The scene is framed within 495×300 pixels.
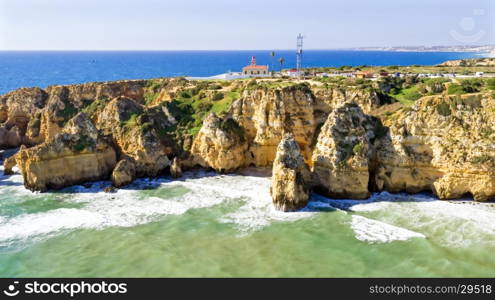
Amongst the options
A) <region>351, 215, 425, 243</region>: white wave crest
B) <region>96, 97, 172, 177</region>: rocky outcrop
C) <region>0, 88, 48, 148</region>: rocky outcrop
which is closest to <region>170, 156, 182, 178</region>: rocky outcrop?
<region>96, 97, 172, 177</region>: rocky outcrop

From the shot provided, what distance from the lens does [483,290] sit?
779 inches

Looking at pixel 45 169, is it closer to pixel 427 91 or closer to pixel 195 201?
pixel 195 201

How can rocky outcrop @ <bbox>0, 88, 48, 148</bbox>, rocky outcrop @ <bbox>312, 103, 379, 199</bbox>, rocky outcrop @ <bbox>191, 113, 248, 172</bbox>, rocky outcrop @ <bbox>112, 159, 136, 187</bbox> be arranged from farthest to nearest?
rocky outcrop @ <bbox>0, 88, 48, 148</bbox> → rocky outcrop @ <bbox>191, 113, 248, 172</bbox> → rocky outcrop @ <bbox>112, 159, 136, 187</bbox> → rocky outcrop @ <bbox>312, 103, 379, 199</bbox>

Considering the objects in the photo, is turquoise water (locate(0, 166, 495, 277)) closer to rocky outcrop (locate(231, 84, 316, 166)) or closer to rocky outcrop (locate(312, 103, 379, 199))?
rocky outcrop (locate(312, 103, 379, 199))

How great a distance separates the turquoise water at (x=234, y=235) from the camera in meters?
24.1

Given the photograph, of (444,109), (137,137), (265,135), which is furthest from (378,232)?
(137,137)

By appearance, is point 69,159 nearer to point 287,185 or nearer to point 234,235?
point 234,235

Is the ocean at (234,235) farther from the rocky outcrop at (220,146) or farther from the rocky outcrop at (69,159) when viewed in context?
the rocky outcrop at (220,146)

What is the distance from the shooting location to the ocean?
24047mm

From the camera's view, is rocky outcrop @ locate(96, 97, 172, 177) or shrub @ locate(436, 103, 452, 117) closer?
shrub @ locate(436, 103, 452, 117)

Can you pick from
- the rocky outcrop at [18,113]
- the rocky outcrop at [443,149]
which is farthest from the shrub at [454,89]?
the rocky outcrop at [18,113]

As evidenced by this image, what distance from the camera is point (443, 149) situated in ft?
110

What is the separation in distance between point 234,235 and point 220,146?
597 inches

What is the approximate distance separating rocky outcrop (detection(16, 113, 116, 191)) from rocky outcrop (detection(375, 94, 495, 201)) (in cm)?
2871
